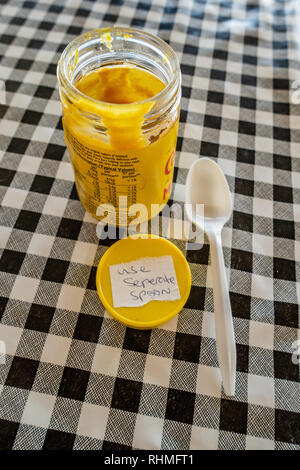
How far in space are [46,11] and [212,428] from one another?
2.64 feet

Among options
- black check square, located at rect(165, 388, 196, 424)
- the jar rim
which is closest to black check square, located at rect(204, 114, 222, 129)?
the jar rim

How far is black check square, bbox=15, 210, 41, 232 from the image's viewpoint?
1.83 ft

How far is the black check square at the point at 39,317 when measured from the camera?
1.59 feet

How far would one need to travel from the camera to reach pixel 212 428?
17.1 inches

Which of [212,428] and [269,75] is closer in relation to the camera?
[212,428]

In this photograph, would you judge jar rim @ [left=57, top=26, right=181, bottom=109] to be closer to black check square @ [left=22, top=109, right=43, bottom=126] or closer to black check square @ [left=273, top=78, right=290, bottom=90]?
black check square @ [left=22, top=109, right=43, bottom=126]

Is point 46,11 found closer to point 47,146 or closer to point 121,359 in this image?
point 47,146

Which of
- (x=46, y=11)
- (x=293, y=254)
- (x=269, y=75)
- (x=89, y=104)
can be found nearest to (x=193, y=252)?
(x=293, y=254)

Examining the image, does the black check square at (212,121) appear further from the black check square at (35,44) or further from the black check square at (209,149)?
the black check square at (35,44)

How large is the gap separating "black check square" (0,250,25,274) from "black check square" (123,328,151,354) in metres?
0.17

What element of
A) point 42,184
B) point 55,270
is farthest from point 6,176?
point 55,270

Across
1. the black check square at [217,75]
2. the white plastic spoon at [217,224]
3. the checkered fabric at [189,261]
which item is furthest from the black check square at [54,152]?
the black check square at [217,75]

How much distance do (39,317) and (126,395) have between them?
142 millimetres

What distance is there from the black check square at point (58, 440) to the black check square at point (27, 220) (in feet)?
0.86
